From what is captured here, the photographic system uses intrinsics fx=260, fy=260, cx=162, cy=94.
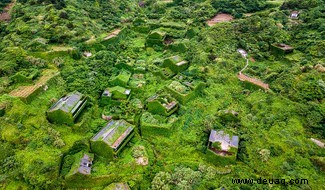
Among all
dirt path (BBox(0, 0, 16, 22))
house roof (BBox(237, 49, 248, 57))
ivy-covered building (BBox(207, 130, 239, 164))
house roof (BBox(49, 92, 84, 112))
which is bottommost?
house roof (BBox(237, 49, 248, 57))

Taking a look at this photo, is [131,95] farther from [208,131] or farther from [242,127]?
[242,127]

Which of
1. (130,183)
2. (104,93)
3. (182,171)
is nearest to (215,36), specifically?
(104,93)

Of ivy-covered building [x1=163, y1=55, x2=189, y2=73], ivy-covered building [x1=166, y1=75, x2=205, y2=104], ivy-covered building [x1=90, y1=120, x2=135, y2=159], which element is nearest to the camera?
ivy-covered building [x1=90, y1=120, x2=135, y2=159]

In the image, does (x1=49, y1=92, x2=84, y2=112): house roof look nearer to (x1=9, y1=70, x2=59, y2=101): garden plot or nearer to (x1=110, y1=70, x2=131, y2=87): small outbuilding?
(x1=9, y1=70, x2=59, y2=101): garden plot

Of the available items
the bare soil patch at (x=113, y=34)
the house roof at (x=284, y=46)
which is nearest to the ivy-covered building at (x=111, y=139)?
the bare soil patch at (x=113, y=34)

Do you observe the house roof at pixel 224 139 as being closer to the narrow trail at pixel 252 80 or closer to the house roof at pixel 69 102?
the narrow trail at pixel 252 80

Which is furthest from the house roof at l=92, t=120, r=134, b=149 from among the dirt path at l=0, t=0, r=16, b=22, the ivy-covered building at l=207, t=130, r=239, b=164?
the dirt path at l=0, t=0, r=16, b=22

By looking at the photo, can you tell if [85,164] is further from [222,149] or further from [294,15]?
[294,15]
